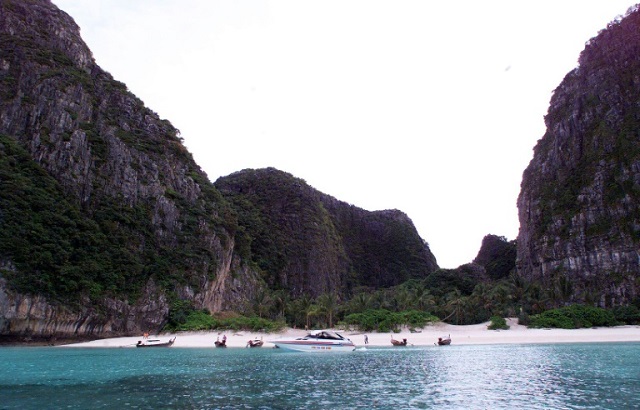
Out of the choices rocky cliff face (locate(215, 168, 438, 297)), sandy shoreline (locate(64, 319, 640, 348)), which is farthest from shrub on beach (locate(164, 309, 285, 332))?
rocky cliff face (locate(215, 168, 438, 297))

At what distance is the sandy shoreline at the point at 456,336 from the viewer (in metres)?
57.0

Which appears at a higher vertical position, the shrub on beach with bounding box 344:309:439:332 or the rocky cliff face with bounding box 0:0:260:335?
the rocky cliff face with bounding box 0:0:260:335

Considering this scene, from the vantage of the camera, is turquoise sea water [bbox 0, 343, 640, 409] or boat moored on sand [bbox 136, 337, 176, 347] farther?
boat moored on sand [bbox 136, 337, 176, 347]

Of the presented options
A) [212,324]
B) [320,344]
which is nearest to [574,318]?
[320,344]

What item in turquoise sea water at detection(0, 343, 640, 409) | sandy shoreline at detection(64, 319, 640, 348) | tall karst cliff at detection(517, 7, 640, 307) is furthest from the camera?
tall karst cliff at detection(517, 7, 640, 307)

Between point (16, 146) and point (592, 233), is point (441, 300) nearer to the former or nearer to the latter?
point (592, 233)

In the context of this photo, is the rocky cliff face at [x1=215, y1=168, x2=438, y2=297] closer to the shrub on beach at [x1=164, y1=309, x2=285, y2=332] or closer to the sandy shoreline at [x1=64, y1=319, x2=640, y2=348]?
the shrub on beach at [x1=164, y1=309, x2=285, y2=332]

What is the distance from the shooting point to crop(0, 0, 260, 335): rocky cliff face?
60375mm

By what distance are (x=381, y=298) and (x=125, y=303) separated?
43380mm

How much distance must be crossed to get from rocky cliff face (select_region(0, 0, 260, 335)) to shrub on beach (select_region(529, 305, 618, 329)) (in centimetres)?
5047

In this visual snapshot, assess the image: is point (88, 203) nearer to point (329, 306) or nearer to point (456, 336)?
point (329, 306)

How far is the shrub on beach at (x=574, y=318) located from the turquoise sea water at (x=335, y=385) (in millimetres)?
33472

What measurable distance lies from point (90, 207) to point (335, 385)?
63.4m

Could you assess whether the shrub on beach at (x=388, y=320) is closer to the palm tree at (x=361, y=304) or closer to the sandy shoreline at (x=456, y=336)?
the sandy shoreline at (x=456, y=336)
